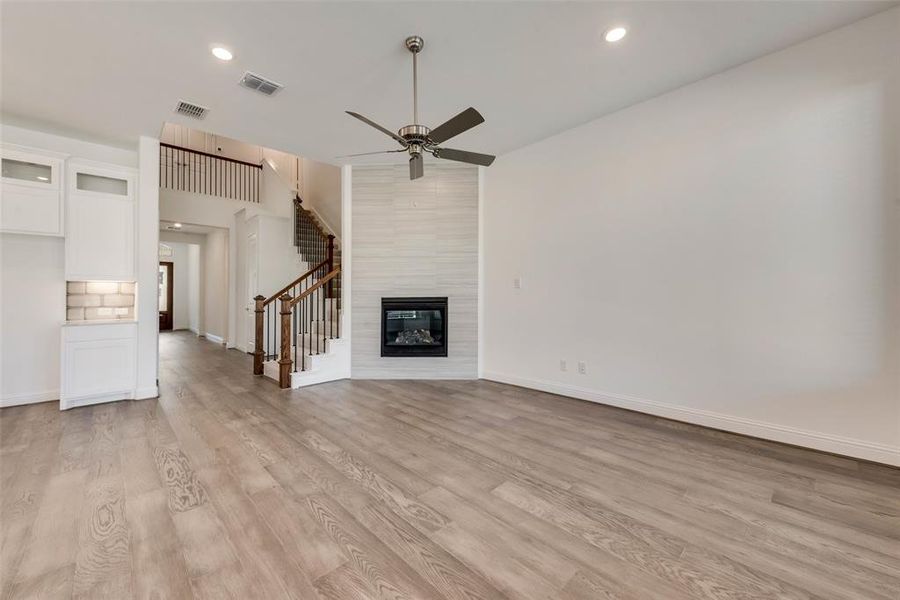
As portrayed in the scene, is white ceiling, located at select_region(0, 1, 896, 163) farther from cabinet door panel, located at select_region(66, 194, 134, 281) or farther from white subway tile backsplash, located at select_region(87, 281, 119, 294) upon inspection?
white subway tile backsplash, located at select_region(87, 281, 119, 294)

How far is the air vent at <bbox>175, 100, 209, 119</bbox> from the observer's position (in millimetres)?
3411

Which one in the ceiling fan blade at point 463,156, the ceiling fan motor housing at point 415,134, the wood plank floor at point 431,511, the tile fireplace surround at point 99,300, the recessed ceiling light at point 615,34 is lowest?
the wood plank floor at point 431,511

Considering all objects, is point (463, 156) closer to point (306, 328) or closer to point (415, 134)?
point (415, 134)

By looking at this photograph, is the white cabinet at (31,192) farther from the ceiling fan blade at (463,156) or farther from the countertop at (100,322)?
the ceiling fan blade at (463,156)

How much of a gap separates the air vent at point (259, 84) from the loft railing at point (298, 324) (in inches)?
88.2

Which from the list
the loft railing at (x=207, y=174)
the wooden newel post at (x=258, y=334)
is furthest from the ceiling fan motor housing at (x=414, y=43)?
the loft railing at (x=207, y=174)

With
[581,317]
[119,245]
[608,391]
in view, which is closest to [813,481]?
[608,391]

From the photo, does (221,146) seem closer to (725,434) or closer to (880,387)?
(725,434)

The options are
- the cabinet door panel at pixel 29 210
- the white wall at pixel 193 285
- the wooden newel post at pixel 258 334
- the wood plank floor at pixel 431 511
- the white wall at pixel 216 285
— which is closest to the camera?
the wood plank floor at pixel 431 511

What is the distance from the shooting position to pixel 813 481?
2246mm

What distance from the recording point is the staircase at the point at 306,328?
4.51 m

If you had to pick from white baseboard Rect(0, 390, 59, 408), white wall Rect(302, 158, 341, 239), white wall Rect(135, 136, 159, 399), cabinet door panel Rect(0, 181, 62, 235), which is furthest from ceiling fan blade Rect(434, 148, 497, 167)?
white baseboard Rect(0, 390, 59, 408)

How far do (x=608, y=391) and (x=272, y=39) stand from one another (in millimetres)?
4346

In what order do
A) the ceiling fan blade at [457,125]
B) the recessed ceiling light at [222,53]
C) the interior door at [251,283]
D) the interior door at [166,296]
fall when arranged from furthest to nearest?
the interior door at [166,296] → the interior door at [251,283] → the recessed ceiling light at [222,53] → the ceiling fan blade at [457,125]
